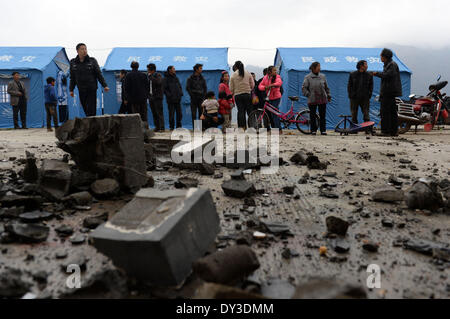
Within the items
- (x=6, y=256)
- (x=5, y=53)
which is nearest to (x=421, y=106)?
(x=6, y=256)

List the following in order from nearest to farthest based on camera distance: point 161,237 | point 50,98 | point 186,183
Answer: point 161,237 < point 186,183 < point 50,98

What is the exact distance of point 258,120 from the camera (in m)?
9.01

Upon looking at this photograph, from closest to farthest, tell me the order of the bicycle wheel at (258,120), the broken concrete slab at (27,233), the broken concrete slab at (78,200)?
the broken concrete slab at (27,233) < the broken concrete slab at (78,200) < the bicycle wheel at (258,120)

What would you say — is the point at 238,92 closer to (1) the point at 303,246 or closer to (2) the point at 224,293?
(1) the point at 303,246

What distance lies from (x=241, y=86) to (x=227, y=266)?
7.57 m

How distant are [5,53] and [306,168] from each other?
13923mm

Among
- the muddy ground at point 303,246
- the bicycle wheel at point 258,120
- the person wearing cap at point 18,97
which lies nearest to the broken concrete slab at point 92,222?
the muddy ground at point 303,246

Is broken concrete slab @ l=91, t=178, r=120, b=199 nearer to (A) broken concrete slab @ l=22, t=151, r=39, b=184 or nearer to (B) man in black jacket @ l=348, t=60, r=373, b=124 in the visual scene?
(A) broken concrete slab @ l=22, t=151, r=39, b=184

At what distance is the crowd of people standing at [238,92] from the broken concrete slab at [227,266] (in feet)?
18.2

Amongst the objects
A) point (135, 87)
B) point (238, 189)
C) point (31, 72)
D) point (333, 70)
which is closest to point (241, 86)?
point (135, 87)

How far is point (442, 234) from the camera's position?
209cm

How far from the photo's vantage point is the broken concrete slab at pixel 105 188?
9.05 ft

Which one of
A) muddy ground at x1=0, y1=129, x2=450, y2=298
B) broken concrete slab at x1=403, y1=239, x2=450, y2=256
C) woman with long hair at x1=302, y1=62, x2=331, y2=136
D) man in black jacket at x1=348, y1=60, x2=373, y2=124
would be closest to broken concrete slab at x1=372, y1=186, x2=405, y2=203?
muddy ground at x1=0, y1=129, x2=450, y2=298

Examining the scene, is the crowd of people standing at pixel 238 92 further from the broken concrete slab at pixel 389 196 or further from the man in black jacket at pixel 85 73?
the broken concrete slab at pixel 389 196
